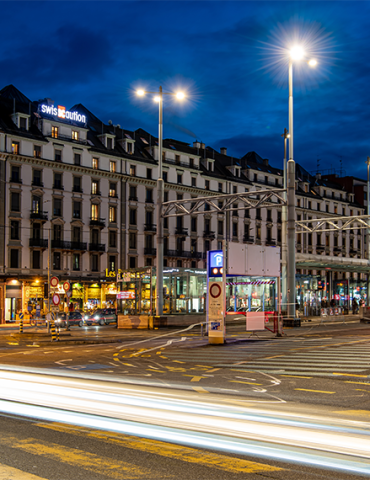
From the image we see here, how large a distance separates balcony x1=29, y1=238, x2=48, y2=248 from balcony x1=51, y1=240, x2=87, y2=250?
3.09ft

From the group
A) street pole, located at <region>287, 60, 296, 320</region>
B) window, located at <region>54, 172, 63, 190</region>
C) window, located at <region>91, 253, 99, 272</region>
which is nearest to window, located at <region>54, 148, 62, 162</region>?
window, located at <region>54, 172, 63, 190</region>

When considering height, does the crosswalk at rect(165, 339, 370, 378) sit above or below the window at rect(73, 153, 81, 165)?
below

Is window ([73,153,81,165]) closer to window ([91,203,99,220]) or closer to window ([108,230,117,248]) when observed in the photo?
window ([91,203,99,220])

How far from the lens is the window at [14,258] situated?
5744cm

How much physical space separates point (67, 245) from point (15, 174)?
29.4 feet

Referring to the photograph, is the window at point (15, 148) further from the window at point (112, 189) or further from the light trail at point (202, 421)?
the light trail at point (202, 421)

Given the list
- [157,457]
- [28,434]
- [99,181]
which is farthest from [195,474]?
[99,181]

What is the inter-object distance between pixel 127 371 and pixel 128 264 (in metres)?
53.8

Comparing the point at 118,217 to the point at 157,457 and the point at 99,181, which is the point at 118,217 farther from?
the point at 157,457

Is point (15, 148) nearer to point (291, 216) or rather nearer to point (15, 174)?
→ point (15, 174)

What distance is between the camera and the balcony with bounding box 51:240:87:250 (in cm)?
6084

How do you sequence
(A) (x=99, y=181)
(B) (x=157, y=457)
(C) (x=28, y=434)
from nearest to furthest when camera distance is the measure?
(B) (x=157, y=457)
(C) (x=28, y=434)
(A) (x=99, y=181)

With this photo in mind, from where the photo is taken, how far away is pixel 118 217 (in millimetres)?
67688

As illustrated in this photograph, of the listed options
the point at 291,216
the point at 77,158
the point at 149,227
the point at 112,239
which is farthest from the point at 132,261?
the point at 291,216
